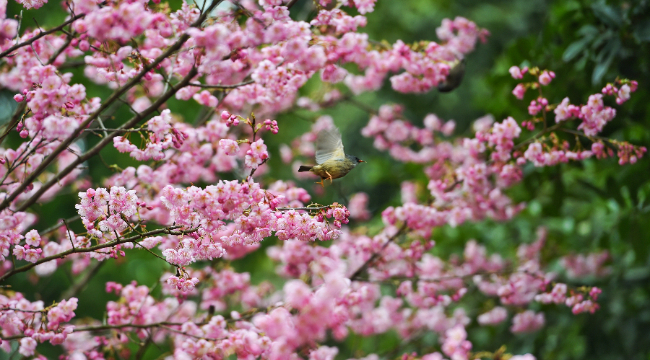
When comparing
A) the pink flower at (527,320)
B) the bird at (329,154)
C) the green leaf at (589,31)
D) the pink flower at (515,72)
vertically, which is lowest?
the pink flower at (527,320)

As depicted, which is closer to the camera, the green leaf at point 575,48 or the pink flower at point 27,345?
the pink flower at point 27,345

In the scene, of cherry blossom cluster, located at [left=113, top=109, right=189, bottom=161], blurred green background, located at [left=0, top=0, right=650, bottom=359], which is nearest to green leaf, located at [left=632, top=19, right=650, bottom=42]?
blurred green background, located at [left=0, top=0, right=650, bottom=359]

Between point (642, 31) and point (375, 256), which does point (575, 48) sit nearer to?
point (642, 31)

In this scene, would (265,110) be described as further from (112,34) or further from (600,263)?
(600,263)

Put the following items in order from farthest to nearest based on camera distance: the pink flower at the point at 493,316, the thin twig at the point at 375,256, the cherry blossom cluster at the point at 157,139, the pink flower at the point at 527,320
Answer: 1. the pink flower at the point at 493,316
2. the pink flower at the point at 527,320
3. the thin twig at the point at 375,256
4. the cherry blossom cluster at the point at 157,139

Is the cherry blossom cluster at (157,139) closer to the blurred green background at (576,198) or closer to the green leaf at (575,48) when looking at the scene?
the blurred green background at (576,198)

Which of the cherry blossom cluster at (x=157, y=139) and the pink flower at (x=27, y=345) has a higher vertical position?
the cherry blossom cluster at (x=157, y=139)

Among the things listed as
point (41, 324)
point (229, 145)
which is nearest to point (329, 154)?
point (229, 145)

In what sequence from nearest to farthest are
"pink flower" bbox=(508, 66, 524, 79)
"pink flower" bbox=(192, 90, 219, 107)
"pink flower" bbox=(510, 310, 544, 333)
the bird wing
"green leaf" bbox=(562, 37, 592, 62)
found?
1. the bird wing
2. "pink flower" bbox=(192, 90, 219, 107)
3. "pink flower" bbox=(508, 66, 524, 79)
4. "green leaf" bbox=(562, 37, 592, 62)
5. "pink flower" bbox=(510, 310, 544, 333)

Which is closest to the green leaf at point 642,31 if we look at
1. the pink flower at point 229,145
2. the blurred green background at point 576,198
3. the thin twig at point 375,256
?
the blurred green background at point 576,198

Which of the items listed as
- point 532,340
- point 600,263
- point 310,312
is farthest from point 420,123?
point 310,312

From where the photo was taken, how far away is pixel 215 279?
3.01m

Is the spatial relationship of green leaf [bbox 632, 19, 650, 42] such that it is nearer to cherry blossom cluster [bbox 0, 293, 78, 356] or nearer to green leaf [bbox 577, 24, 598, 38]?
green leaf [bbox 577, 24, 598, 38]

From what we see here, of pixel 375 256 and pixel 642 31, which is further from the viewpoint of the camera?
pixel 375 256
